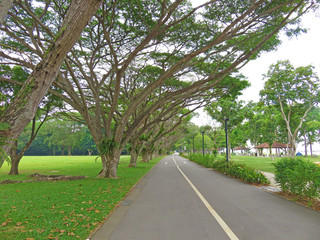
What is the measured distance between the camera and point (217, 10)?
9.61m

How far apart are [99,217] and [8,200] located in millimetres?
4166

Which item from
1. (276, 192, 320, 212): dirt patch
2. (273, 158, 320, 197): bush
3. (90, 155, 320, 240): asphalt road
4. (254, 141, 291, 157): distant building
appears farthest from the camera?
(254, 141, 291, 157): distant building

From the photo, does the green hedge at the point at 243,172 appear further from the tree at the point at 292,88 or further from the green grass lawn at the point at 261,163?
the tree at the point at 292,88

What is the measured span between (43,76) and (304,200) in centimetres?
832

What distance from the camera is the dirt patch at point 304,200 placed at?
20.2ft

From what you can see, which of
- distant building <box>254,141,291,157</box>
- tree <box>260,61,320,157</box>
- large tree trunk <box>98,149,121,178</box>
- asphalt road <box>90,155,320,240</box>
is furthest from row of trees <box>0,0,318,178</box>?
distant building <box>254,141,291,157</box>

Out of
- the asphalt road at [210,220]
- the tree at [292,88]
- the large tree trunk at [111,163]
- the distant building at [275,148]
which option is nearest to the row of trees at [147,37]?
the large tree trunk at [111,163]

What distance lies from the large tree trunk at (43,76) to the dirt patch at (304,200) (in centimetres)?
764

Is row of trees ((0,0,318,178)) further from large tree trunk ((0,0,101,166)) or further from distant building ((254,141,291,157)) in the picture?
distant building ((254,141,291,157))

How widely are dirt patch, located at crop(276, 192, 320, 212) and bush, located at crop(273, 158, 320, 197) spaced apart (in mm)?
164

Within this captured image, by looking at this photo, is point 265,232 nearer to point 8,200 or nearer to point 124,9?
point 8,200

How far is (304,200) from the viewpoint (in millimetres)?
6824

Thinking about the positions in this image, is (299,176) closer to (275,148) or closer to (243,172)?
(243,172)

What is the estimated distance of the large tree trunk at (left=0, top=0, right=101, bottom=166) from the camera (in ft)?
10.2
